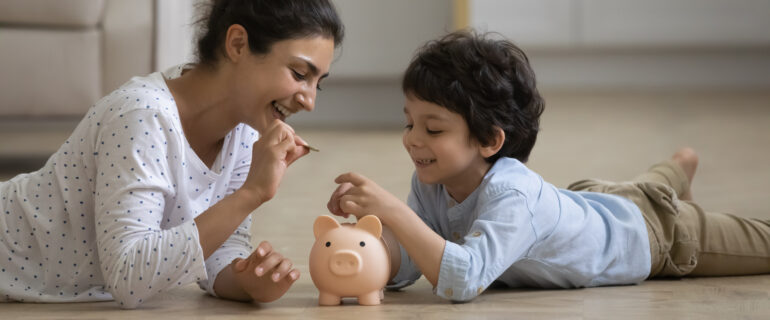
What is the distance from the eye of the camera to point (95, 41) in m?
2.14

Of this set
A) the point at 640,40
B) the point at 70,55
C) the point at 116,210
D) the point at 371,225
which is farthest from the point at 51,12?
the point at 640,40

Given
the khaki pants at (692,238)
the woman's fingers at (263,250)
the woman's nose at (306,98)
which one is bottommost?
the khaki pants at (692,238)

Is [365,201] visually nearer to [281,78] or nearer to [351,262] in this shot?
[351,262]

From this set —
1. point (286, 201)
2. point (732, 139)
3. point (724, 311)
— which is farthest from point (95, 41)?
point (732, 139)

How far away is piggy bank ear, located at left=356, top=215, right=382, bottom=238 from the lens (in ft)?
3.69

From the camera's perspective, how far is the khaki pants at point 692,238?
1354 millimetres

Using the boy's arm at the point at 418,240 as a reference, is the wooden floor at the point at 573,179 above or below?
below

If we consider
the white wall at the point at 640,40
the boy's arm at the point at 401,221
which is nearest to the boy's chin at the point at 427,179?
the boy's arm at the point at 401,221

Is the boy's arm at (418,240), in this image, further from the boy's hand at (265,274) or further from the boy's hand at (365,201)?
the boy's hand at (265,274)

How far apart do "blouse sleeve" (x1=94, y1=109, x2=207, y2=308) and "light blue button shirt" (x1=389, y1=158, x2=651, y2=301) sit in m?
0.30

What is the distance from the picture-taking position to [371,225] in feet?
3.70

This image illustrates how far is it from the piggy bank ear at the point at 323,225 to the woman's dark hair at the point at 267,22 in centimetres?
23

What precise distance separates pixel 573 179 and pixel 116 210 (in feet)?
4.63

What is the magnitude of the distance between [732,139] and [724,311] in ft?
6.66
